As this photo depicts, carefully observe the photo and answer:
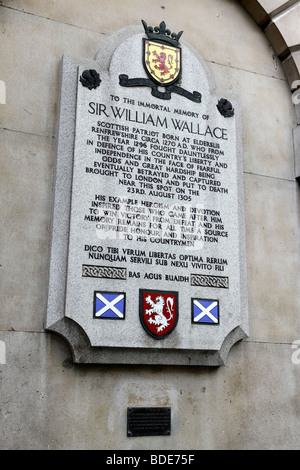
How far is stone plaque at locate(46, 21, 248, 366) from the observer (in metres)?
5.61

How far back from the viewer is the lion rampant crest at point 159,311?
5.73 m

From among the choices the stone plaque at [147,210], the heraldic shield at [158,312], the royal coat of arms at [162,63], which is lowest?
the heraldic shield at [158,312]

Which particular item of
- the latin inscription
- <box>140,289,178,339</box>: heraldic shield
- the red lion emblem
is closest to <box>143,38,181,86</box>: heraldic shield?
the red lion emblem

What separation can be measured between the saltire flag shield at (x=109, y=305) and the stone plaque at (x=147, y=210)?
0.01 metres

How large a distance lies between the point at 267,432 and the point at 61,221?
335 cm

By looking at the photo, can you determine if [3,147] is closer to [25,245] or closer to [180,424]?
[25,245]

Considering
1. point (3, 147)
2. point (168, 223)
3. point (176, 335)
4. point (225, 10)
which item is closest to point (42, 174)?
point (3, 147)

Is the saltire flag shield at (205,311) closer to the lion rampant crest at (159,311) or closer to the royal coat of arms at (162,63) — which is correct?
the lion rampant crest at (159,311)

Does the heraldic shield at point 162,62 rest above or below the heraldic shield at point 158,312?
above

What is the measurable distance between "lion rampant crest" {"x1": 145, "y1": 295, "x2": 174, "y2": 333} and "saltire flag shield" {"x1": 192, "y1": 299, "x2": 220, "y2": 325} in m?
0.30

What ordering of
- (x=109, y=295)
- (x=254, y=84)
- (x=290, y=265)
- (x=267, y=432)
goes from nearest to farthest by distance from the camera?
(x=109, y=295)
(x=267, y=432)
(x=290, y=265)
(x=254, y=84)

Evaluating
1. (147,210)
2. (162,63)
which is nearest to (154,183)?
(147,210)

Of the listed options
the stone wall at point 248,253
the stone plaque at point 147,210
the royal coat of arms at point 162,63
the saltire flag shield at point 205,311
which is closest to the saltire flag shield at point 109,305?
the stone plaque at point 147,210

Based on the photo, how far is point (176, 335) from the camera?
5809 millimetres
